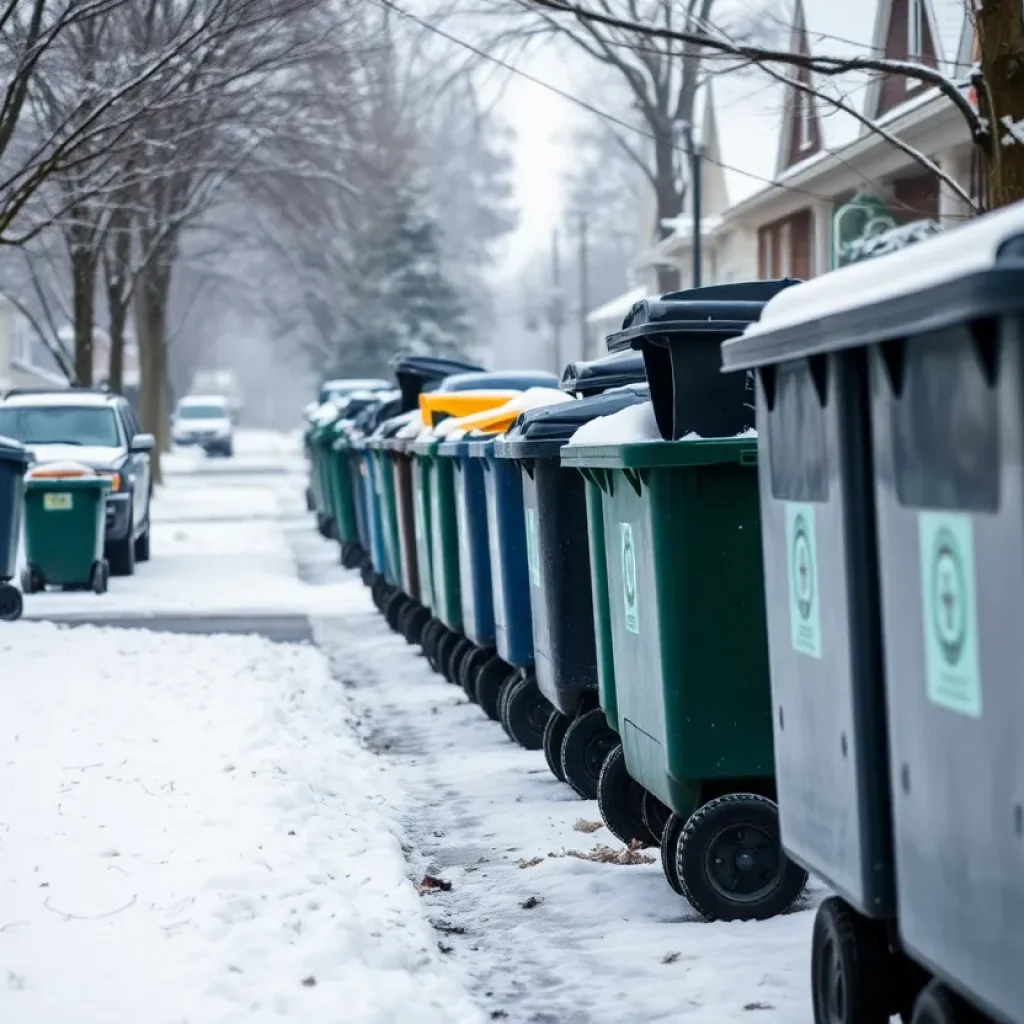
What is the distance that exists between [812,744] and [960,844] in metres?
1.03

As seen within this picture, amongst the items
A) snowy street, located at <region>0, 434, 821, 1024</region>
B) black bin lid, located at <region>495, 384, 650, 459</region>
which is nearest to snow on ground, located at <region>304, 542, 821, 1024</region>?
snowy street, located at <region>0, 434, 821, 1024</region>

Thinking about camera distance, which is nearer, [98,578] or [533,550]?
[533,550]

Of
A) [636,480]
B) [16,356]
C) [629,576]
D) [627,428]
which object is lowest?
[629,576]

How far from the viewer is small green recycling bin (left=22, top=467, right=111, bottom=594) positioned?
17812mm

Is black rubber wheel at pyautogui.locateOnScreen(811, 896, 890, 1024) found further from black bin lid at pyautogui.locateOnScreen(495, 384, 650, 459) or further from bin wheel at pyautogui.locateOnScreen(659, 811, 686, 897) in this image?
black bin lid at pyautogui.locateOnScreen(495, 384, 650, 459)

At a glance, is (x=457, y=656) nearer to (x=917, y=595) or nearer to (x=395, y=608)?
(x=395, y=608)

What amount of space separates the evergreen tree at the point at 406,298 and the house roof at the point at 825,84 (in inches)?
1032

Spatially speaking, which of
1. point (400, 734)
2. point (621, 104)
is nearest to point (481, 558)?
point (400, 734)

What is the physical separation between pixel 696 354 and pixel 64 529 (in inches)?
474

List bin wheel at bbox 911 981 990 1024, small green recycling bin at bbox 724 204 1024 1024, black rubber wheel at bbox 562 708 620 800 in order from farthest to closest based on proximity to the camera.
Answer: black rubber wheel at bbox 562 708 620 800 < bin wheel at bbox 911 981 990 1024 < small green recycling bin at bbox 724 204 1024 1024

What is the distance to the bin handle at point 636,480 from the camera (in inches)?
252

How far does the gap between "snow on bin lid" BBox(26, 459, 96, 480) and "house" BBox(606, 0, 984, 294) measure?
592cm

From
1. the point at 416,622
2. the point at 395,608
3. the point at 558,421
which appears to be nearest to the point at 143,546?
the point at 395,608

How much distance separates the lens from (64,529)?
711 inches
